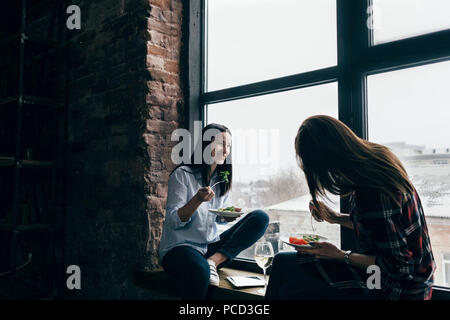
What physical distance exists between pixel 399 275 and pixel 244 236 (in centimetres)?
85

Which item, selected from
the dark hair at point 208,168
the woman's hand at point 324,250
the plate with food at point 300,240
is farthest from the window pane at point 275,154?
the woman's hand at point 324,250

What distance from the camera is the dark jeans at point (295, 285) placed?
1312 mm

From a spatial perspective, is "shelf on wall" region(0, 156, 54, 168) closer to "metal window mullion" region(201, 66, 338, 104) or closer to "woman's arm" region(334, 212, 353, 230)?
"metal window mullion" region(201, 66, 338, 104)

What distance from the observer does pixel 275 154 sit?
6.46 ft

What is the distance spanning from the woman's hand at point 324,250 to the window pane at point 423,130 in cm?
46

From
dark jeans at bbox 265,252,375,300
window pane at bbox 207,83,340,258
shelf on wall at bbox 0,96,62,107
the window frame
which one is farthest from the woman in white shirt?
shelf on wall at bbox 0,96,62,107

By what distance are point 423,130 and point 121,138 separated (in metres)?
1.65

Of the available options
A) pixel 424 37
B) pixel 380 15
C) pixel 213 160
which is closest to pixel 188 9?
pixel 213 160

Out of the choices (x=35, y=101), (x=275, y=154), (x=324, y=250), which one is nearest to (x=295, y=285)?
(x=324, y=250)

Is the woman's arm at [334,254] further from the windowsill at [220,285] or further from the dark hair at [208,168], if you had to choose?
the dark hair at [208,168]

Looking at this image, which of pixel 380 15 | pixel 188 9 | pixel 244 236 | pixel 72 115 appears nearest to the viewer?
pixel 380 15

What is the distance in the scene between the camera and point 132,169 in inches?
85.7

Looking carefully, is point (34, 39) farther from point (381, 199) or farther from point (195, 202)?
point (381, 199)

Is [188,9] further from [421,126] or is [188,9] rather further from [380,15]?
[421,126]
